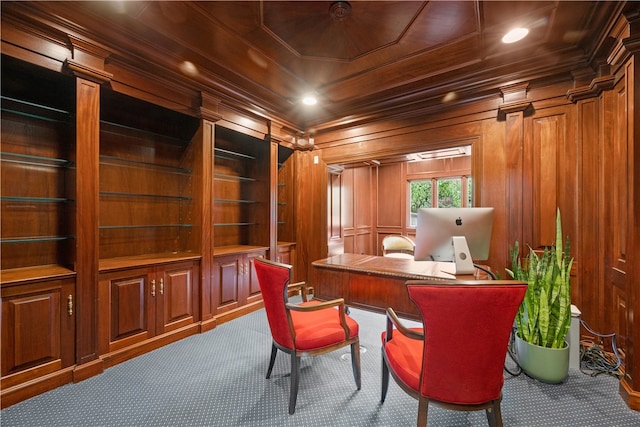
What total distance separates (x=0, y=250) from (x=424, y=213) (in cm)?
348

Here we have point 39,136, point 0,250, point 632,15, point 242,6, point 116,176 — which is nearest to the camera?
point 632,15

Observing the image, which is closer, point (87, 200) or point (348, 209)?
point (87, 200)

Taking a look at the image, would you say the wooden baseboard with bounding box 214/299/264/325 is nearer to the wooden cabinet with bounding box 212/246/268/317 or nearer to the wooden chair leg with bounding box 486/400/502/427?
the wooden cabinet with bounding box 212/246/268/317

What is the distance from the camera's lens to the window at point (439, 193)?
19.5ft

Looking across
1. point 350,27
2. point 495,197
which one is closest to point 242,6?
point 350,27

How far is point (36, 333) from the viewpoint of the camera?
2027 millimetres

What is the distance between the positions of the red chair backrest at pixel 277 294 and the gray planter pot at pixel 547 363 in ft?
6.30

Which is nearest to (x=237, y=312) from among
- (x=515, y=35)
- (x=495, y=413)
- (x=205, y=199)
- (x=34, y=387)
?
(x=205, y=199)

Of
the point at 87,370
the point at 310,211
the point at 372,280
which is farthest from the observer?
the point at 310,211

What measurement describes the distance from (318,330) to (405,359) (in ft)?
2.10

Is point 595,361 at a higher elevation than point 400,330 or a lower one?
lower

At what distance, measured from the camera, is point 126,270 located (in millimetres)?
2516

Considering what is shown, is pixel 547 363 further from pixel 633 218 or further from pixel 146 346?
pixel 146 346

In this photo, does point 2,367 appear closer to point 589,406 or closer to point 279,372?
point 279,372
